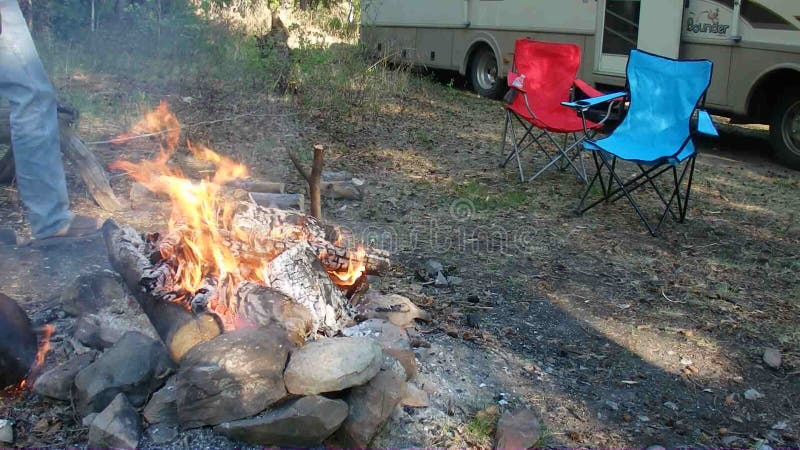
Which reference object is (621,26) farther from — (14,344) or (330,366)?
(14,344)

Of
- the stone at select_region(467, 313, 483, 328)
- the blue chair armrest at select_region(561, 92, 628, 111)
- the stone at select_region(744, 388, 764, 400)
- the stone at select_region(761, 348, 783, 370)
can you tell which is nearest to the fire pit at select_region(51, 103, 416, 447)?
the stone at select_region(467, 313, 483, 328)

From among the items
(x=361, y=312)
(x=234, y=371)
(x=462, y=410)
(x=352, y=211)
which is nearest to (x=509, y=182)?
(x=352, y=211)

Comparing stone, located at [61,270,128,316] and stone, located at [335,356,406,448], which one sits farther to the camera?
stone, located at [61,270,128,316]

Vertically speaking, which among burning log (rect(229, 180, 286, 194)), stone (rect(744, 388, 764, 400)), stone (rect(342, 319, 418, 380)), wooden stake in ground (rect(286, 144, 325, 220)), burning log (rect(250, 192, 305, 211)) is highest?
wooden stake in ground (rect(286, 144, 325, 220))

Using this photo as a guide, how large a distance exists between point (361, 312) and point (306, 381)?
Result: 2.50 ft

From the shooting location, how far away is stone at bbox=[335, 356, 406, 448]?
2.38 m

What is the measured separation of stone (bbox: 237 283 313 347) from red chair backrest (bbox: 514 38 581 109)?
13.3 ft

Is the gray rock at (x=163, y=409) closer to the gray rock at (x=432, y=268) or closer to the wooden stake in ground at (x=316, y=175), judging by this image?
the wooden stake in ground at (x=316, y=175)

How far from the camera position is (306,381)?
2377 millimetres

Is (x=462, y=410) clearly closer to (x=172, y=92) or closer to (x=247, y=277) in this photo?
(x=247, y=277)

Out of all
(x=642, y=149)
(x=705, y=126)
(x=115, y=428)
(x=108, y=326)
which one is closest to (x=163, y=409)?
(x=115, y=428)

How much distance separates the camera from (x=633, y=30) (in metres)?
7.69

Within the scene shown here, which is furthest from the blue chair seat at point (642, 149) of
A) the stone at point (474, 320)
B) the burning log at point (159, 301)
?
the burning log at point (159, 301)

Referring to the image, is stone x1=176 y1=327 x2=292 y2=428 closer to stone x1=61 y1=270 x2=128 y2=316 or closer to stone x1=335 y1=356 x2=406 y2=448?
stone x1=335 y1=356 x2=406 y2=448
